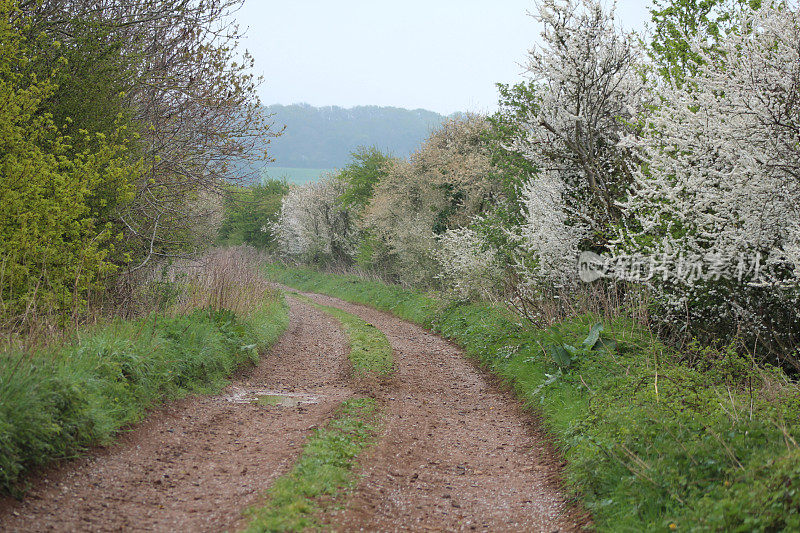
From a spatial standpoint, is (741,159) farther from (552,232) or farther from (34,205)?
(34,205)

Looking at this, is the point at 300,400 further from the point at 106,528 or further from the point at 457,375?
the point at 106,528

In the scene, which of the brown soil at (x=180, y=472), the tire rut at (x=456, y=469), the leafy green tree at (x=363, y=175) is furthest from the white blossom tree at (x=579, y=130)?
the leafy green tree at (x=363, y=175)

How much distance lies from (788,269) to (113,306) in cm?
984

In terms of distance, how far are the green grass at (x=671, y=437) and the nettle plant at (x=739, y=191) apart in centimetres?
100

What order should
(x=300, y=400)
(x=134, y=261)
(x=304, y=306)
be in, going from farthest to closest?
1. (x=304, y=306)
2. (x=134, y=261)
3. (x=300, y=400)

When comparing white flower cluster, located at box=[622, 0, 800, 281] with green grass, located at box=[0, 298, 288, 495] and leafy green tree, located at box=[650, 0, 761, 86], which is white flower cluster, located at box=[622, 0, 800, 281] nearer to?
leafy green tree, located at box=[650, 0, 761, 86]

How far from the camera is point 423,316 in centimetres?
2009

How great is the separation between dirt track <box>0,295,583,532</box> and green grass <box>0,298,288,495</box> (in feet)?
0.75

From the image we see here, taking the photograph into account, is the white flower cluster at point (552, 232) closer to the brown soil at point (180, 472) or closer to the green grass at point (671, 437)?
the green grass at point (671, 437)

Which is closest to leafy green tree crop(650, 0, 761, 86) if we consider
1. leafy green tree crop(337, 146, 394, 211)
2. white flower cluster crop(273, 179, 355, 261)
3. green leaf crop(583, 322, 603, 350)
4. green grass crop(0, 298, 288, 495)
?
green leaf crop(583, 322, 603, 350)

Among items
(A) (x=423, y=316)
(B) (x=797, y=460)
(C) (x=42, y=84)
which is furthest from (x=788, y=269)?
(A) (x=423, y=316)

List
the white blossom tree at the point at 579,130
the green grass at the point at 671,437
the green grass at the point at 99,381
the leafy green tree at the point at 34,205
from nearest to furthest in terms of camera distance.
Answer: the green grass at the point at 671,437, the green grass at the point at 99,381, the leafy green tree at the point at 34,205, the white blossom tree at the point at 579,130

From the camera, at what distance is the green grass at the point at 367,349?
38.2ft

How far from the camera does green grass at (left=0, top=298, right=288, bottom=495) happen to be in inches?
195
